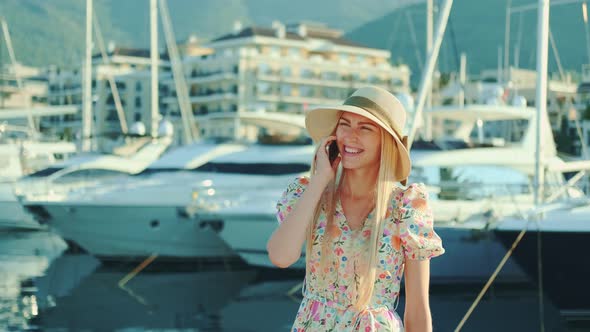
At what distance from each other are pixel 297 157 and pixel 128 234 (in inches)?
134

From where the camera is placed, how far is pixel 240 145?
23.5 meters

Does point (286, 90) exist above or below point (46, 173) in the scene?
below

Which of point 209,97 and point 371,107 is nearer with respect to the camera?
point 371,107

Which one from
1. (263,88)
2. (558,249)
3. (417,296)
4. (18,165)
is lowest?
(263,88)

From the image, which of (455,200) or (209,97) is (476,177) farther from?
(209,97)

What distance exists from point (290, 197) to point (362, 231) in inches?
9.3

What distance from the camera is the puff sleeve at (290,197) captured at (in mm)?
3280

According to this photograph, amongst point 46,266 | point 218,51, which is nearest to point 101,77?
point 218,51

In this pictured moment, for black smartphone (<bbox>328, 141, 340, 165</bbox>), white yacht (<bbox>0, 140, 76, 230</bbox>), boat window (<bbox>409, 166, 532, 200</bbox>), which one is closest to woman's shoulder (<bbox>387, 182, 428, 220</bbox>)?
black smartphone (<bbox>328, 141, 340, 165</bbox>)

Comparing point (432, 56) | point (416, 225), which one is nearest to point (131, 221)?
point (432, 56)

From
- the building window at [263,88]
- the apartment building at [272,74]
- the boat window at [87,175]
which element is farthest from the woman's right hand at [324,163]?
the building window at [263,88]

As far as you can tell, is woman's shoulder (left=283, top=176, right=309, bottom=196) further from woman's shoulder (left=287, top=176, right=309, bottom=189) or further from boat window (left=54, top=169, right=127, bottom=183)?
boat window (left=54, top=169, right=127, bottom=183)

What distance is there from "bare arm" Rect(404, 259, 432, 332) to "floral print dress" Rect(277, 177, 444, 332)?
31 millimetres

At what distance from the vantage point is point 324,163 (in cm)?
324
